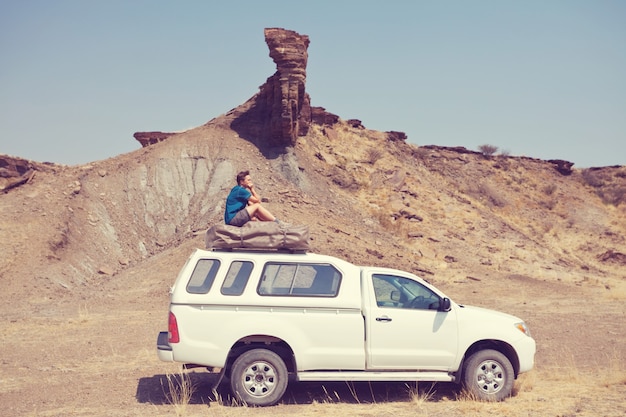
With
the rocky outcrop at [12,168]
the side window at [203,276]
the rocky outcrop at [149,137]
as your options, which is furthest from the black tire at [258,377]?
the rocky outcrop at [149,137]

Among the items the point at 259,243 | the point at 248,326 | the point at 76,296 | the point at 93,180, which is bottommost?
the point at 76,296

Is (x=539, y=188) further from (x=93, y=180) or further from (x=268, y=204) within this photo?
(x=93, y=180)

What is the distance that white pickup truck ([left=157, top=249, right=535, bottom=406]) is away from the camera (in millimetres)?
8586

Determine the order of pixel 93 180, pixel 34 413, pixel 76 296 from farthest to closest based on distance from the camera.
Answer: pixel 93 180
pixel 76 296
pixel 34 413

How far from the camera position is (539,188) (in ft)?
169

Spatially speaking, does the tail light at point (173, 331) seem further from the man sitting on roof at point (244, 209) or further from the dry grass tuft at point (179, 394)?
the man sitting on roof at point (244, 209)

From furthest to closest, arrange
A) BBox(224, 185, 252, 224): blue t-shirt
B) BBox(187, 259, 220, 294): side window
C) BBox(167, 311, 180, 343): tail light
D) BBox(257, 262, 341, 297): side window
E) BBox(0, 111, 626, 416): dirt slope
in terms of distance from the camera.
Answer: BBox(224, 185, 252, 224): blue t-shirt < BBox(0, 111, 626, 416): dirt slope < BBox(257, 262, 341, 297): side window < BBox(187, 259, 220, 294): side window < BBox(167, 311, 180, 343): tail light

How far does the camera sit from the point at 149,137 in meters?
41.1

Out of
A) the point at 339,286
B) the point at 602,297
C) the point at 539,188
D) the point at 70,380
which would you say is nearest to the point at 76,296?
the point at 70,380

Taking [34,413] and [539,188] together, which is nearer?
[34,413]

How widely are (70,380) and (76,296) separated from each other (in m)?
13.5

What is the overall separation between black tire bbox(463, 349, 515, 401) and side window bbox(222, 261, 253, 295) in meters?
3.33

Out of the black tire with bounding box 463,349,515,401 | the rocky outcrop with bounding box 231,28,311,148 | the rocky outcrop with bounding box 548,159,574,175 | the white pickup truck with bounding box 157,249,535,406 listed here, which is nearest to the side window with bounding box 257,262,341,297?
the white pickup truck with bounding box 157,249,535,406

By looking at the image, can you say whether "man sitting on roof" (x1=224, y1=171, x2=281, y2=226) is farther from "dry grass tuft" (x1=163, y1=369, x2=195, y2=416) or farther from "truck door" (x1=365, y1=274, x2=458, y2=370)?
"dry grass tuft" (x1=163, y1=369, x2=195, y2=416)
